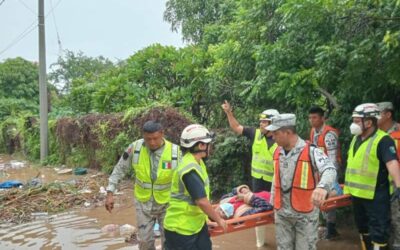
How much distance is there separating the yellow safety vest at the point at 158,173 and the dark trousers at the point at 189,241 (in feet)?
3.36

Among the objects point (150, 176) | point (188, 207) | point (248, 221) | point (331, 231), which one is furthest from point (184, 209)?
point (331, 231)

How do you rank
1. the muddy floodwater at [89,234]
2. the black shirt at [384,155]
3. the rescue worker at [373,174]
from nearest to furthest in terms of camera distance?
the black shirt at [384,155] < the rescue worker at [373,174] < the muddy floodwater at [89,234]

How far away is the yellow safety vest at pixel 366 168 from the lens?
452cm

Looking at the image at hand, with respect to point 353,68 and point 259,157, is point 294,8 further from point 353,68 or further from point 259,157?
point 259,157

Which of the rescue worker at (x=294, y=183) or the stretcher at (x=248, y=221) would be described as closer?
the rescue worker at (x=294, y=183)

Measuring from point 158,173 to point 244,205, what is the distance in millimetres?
1014

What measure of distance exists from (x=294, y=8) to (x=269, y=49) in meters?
1.17

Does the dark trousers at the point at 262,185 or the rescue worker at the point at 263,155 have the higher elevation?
the rescue worker at the point at 263,155

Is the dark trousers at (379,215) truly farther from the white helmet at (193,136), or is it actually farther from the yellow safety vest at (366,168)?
the white helmet at (193,136)

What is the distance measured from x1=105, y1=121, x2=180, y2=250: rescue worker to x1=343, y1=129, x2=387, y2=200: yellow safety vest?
1895 mm

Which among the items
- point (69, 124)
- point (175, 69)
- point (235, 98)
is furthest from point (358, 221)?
point (69, 124)

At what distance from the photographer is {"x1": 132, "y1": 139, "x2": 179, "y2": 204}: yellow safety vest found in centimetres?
479

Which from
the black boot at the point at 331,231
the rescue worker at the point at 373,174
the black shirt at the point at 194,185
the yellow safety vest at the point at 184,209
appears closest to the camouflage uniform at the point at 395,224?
the rescue worker at the point at 373,174

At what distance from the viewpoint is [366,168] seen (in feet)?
15.0
